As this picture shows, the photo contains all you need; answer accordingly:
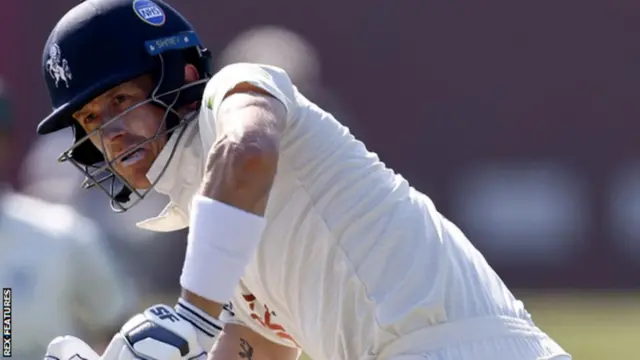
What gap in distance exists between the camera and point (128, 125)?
336 centimetres

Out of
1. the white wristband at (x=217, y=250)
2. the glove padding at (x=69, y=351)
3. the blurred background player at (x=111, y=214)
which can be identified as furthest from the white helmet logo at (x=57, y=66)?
the blurred background player at (x=111, y=214)

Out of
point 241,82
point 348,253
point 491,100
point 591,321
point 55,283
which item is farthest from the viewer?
point 491,100

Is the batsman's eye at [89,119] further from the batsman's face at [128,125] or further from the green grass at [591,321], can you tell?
the green grass at [591,321]

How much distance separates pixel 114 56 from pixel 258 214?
98 centimetres

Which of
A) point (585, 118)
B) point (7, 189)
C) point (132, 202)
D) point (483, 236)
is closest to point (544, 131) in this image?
point (585, 118)

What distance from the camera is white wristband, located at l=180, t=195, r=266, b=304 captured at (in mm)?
2486

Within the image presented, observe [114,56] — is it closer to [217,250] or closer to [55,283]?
[217,250]

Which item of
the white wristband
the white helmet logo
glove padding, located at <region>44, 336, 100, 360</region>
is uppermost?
the white helmet logo

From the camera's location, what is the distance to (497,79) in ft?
55.9

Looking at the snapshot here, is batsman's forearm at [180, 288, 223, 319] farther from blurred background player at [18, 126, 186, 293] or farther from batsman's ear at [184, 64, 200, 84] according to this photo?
blurred background player at [18, 126, 186, 293]

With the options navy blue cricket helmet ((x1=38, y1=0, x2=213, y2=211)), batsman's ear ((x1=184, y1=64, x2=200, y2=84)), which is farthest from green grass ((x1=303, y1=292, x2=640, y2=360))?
navy blue cricket helmet ((x1=38, y1=0, x2=213, y2=211))

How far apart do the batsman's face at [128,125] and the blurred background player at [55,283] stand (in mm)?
2171

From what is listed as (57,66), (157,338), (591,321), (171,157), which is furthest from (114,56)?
(591,321)

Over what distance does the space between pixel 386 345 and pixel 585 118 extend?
14321 millimetres
